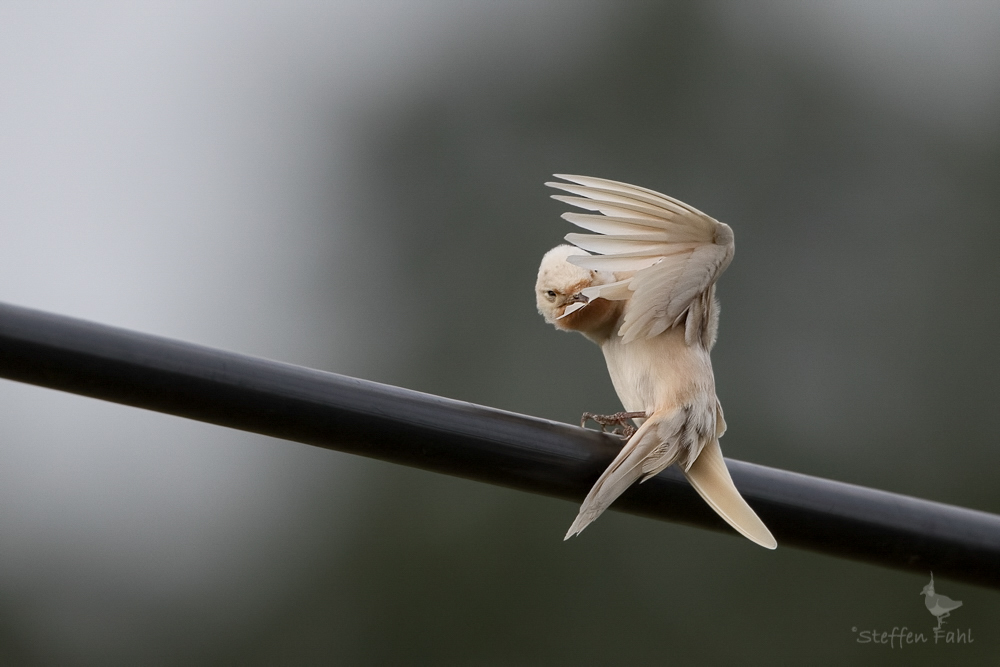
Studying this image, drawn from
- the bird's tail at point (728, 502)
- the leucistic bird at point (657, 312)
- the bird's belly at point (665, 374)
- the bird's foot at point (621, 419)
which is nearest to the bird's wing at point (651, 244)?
the leucistic bird at point (657, 312)

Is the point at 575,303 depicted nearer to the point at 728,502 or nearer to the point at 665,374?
the point at 665,374

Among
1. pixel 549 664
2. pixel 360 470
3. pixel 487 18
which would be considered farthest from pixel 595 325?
pixel 487 18

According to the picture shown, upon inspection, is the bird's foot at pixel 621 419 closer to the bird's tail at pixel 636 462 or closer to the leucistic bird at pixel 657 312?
the leucistic bird at pixel 657 312

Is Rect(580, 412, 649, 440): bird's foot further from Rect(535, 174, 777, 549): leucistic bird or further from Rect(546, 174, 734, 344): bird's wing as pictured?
Rect(546, 174, 734, 344): bird's wing

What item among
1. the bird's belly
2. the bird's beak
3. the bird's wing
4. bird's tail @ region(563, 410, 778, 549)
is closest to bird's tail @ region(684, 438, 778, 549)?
bird's tail @ region(563, 410, 778, 549)

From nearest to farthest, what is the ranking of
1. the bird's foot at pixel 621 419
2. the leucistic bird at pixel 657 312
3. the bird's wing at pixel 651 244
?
the leucistic bird at pixel 657 312, the bird's wing at pixel 651 244, the bird's foot at pixel 621 419

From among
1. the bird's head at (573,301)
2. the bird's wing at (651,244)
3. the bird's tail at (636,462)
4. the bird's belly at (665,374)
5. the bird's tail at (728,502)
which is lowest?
the bird's tail at (728,502)
